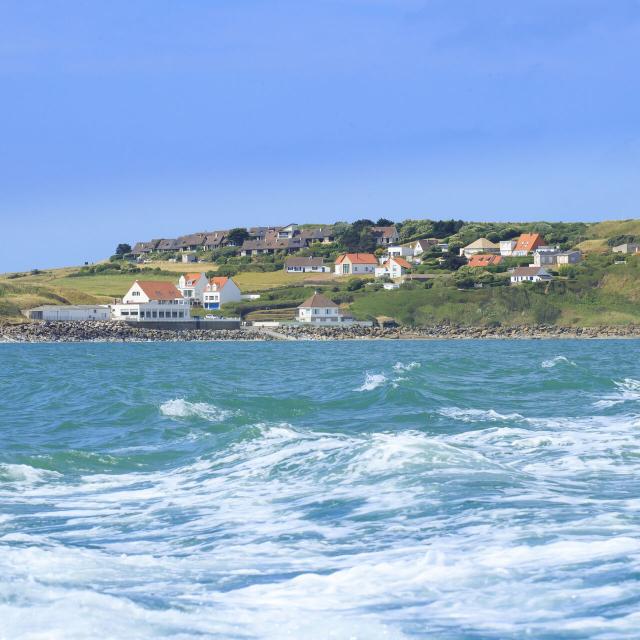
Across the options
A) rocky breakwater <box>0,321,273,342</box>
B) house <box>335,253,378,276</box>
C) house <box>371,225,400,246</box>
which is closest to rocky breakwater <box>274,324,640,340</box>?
rocky breakwater <box>0,321,273,342</box>

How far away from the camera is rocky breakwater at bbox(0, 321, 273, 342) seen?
107 meters

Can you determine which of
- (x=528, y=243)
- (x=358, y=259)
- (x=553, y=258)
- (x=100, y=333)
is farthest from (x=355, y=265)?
(x=100, y=333)

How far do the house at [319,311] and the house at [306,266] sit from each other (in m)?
42.5

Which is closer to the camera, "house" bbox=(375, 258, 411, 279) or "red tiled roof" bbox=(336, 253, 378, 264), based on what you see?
"house" bbox=(375, 258, 411, 279)

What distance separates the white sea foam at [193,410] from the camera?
82.8 feet

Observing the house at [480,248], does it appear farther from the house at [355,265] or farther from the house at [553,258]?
the house at [355,265]

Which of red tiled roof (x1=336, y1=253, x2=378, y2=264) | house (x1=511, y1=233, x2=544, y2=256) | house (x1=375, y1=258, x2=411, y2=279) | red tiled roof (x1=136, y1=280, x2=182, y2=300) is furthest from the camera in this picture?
house (x1=511, y1=233, x2=544, y2=256)

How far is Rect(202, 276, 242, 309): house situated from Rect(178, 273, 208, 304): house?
3675 millimetres

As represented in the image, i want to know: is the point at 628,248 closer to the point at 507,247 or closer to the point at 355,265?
the point at 507,247

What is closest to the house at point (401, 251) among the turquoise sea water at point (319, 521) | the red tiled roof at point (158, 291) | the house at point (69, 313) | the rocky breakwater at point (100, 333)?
the red tiled roof at point (158, 291)

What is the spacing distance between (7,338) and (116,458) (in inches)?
3550

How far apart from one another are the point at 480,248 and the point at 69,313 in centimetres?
8192

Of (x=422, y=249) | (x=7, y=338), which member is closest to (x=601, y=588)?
(x=7, y=338)

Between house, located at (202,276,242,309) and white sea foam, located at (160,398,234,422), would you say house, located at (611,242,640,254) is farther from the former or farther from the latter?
white sea foam, located at (160,398,234,422)
